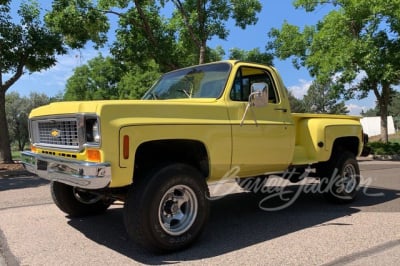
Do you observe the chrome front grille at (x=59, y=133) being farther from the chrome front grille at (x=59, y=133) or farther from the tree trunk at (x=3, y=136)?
the tree trunk at (x=3, y=136)

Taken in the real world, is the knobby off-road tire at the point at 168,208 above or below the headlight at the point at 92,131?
below

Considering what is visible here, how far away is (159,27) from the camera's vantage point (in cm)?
1703

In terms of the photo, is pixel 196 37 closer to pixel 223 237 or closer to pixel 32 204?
pixel 32 204

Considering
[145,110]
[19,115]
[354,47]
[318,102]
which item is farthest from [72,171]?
[318,102]

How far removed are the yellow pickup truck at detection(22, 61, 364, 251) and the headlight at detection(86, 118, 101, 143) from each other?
0.01 metres

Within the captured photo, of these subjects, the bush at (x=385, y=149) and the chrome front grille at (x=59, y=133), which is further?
the bush at (x=385, y=149)

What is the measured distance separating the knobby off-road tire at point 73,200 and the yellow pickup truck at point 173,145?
0.05 feet

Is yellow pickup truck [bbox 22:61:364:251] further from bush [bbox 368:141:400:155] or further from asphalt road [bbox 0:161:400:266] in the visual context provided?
bush [bbox 368:141:400:155]

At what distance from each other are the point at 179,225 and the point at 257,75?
2536 millimetres

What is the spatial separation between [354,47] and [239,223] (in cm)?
1445

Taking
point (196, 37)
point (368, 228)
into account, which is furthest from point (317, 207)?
point (196, 37)

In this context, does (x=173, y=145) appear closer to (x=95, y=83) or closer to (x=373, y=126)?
(x=95, y=83)

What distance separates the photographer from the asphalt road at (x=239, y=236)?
14.6 ft

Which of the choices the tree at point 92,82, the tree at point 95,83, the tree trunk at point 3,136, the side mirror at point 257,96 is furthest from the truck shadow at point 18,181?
the tree at point 92,82
